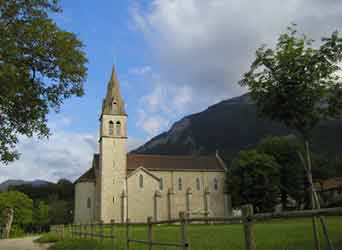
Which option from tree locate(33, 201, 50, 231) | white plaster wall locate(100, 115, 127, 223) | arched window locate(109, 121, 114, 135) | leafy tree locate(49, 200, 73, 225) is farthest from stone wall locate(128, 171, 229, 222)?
leafy tree locate(49, 200, 73, 225)

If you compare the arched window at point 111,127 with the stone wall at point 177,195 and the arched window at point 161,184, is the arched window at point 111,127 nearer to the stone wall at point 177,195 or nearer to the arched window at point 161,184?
the stone wall at point 177,195

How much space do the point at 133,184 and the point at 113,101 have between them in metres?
12.9

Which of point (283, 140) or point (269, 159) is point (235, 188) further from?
point (283, 140)

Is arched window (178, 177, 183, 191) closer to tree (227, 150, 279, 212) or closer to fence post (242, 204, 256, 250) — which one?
tree (227, 150, 279, 212)

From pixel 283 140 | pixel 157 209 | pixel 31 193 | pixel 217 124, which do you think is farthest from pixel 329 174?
pixel 217 124

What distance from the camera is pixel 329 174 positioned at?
6506cm

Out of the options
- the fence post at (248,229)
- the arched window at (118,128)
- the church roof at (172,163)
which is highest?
the arched window at (118,128)

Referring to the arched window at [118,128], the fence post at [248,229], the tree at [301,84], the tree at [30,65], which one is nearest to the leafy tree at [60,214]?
the arched window at [118,128]

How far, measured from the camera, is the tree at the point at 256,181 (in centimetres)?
5031

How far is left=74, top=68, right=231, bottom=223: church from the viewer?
5391 cm

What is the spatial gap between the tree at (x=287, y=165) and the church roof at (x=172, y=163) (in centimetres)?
948

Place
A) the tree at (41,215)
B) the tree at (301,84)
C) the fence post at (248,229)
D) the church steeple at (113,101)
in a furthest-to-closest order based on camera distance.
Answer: the tree at (41,215) < the church steeple at (113,101) < the tree at (301,84) < the fence post at (248,229)

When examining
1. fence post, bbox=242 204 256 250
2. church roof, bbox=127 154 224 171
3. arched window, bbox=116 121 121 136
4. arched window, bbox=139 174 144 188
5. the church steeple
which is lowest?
fence post, bbox=242 204 256 250

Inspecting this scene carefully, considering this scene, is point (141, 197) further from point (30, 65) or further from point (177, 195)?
point (30, 65)
